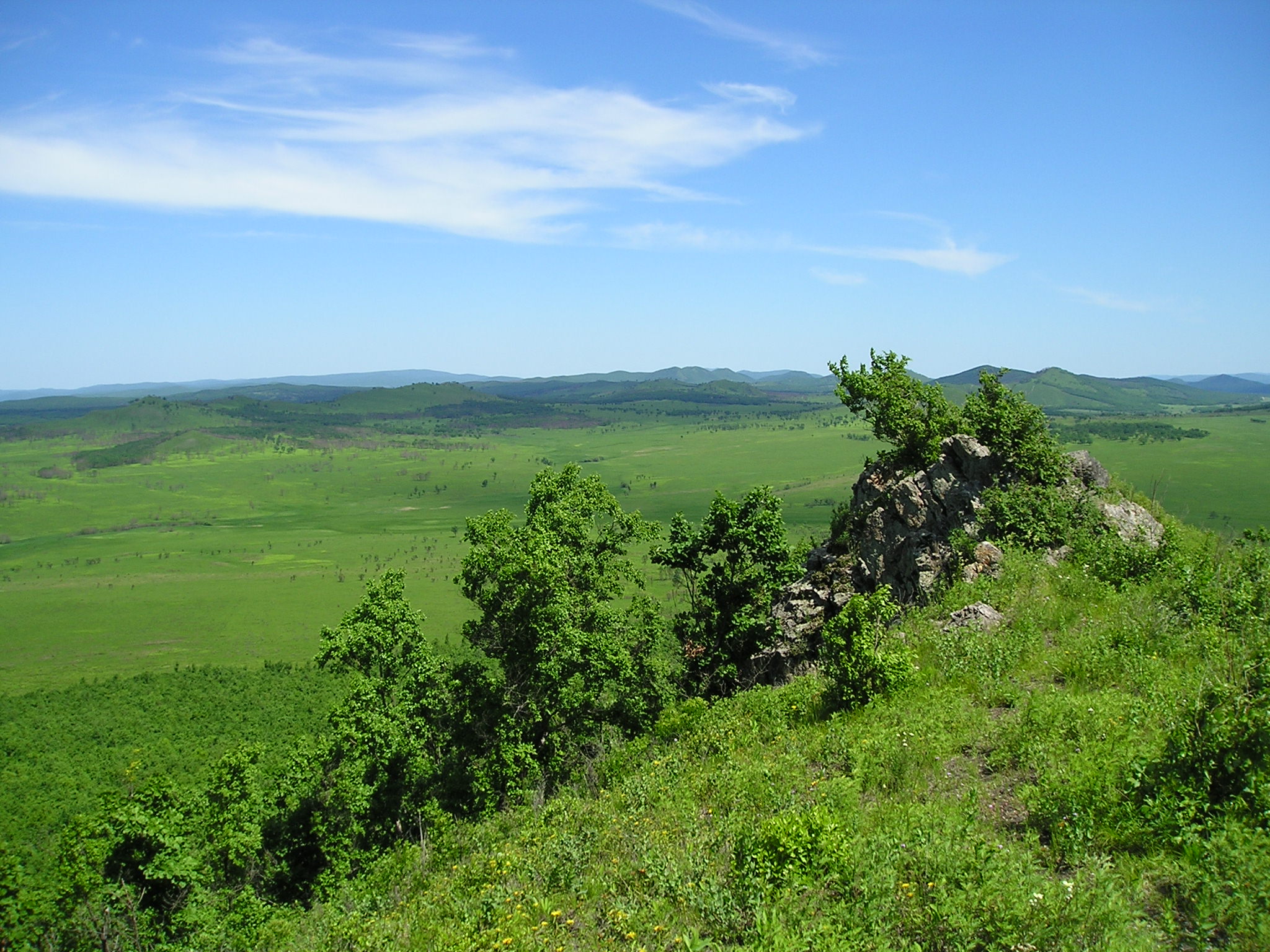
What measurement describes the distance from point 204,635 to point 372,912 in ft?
275

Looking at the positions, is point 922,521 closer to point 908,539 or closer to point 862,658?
point 908,539

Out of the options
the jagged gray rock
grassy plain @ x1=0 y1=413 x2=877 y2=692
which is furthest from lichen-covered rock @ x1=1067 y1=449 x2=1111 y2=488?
grassy plain @ x1=0 y1=413 x2=877 y2=692

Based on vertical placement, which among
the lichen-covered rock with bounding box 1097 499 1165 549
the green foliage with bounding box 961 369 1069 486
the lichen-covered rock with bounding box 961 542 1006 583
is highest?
the green foliage with bounding box 961 369 1069 486

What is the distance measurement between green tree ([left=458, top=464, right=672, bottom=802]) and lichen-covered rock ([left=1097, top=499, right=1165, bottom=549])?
12.5 metres

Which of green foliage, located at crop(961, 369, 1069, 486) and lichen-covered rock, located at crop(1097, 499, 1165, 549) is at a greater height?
green foliage, located at crop(961, 369, 1069, 486)

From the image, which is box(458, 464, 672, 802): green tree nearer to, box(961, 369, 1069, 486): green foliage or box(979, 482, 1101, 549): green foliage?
box(979, 482, 1101, 549): green foliage

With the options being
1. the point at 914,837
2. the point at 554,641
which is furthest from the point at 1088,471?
the point at 914,837

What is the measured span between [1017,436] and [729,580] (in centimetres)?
992

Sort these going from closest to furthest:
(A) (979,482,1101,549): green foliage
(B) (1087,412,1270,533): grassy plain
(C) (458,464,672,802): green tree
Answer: (A) (979,482,1101,549): green foliage < (C) (458,464,672,802): green tree < (B) (1087,412,1270,533): grassy plain

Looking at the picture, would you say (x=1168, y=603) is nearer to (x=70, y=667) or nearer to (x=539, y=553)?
(x=539, y=553)

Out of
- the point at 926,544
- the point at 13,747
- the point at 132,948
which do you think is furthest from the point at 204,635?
the point at 926,544

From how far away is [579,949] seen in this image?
20.8 feet

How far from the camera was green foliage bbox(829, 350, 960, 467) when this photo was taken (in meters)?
22.3

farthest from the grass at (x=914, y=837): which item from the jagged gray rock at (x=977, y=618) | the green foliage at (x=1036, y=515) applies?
the green foliage at (x=1036, y=515)
